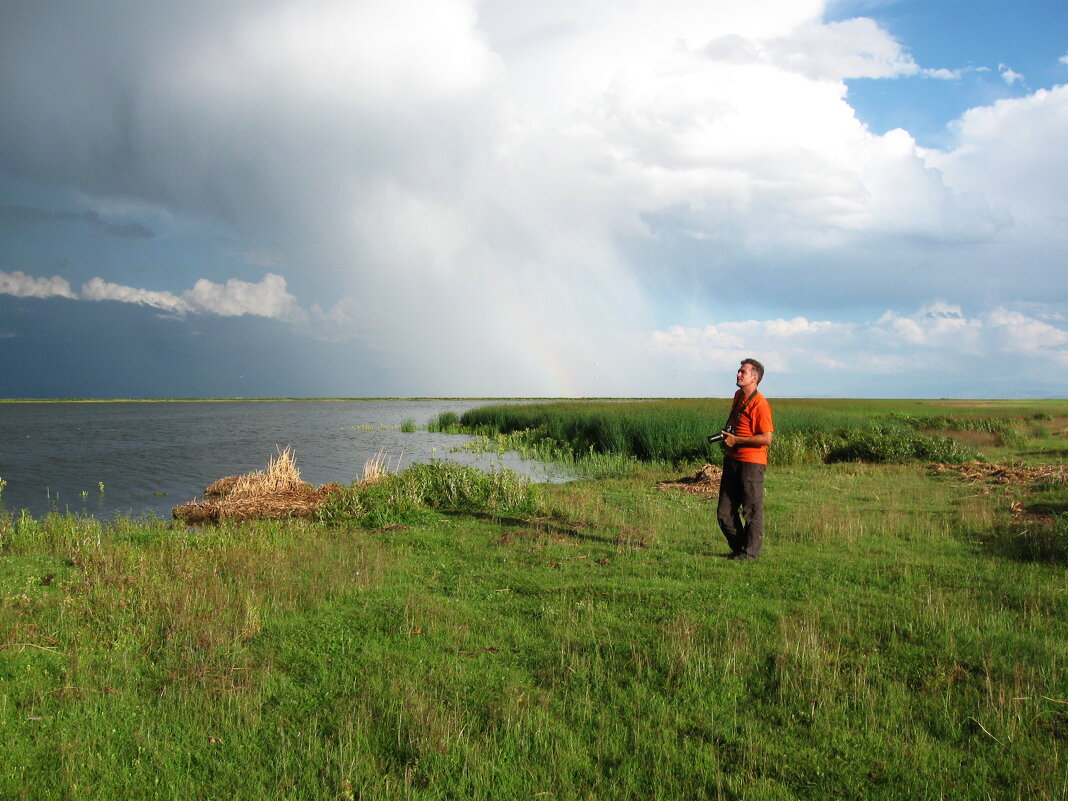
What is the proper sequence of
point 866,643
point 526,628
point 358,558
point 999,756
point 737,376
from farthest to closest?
point 358,558 → point 737,376 → point 526,628 → point 866,643 → point 999,756

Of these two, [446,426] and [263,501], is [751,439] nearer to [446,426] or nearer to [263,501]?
[263,501]

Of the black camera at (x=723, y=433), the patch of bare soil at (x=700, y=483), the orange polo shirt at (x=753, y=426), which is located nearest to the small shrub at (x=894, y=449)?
the patch of bare soil at (x=700, y=483)

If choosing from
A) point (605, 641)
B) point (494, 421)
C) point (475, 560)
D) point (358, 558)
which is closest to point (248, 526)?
point (358, 558)

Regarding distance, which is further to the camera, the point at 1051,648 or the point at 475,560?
the point at 475,560

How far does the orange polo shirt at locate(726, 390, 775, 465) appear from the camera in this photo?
24.5 feet

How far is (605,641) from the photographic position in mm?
5156

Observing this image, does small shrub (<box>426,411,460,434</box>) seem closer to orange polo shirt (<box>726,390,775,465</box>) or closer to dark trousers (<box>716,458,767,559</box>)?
dark trousers (<box>716,458,767,559</box>)

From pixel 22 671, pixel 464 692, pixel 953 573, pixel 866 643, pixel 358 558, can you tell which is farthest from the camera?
pixel 358 558

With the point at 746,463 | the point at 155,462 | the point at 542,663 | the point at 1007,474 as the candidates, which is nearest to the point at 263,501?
the point at 746,463

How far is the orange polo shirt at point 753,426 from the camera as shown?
24.5 ft

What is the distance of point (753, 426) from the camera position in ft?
24.5

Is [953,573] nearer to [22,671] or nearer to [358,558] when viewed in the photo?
[358,558]

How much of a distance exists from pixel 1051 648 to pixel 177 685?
652 centimetres

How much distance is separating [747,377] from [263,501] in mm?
10245
